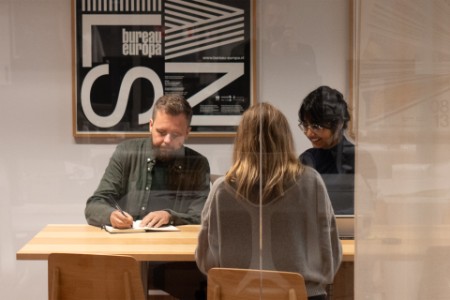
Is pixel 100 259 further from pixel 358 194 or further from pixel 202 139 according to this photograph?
pixel 358 194

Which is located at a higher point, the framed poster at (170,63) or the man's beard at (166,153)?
the framed poster at (170,63)

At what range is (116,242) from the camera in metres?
2.23

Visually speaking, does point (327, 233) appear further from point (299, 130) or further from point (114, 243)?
point (114, 243)

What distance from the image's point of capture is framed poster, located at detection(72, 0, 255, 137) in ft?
7.23

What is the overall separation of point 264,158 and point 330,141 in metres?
0.20

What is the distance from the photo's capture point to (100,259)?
2.25 metres

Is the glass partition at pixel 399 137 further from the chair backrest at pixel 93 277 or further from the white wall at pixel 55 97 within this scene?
the chair backrest at pixel 93 277

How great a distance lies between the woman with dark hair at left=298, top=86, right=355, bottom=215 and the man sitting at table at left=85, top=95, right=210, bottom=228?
1.06ft

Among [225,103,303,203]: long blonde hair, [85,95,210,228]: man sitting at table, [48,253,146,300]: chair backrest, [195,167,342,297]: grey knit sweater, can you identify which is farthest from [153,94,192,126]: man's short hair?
[48,253,146,300]: chair backrest

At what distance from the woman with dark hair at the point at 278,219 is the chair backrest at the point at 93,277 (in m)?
0.21

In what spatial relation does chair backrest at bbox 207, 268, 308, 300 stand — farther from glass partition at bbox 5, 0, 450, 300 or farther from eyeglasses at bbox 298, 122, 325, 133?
eyeglasses at bbox 298, 122, 325, 133

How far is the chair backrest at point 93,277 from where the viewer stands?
223 cm

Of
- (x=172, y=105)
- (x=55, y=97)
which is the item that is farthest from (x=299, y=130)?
(x=55, y=97)

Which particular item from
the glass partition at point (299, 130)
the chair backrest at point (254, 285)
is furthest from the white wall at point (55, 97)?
the chair backrest at point (254, 285)
